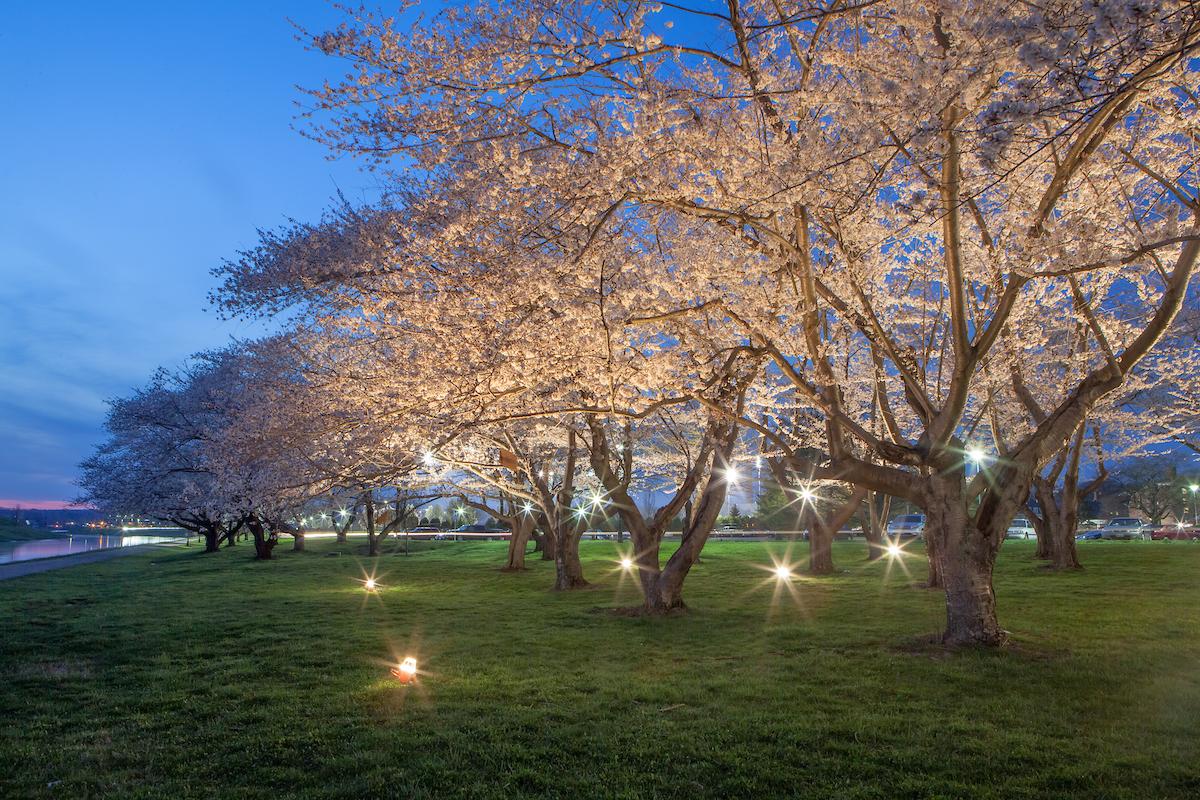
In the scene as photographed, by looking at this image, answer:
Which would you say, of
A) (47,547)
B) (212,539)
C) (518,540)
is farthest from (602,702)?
(47,547)

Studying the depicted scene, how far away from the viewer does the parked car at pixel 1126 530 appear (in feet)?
136

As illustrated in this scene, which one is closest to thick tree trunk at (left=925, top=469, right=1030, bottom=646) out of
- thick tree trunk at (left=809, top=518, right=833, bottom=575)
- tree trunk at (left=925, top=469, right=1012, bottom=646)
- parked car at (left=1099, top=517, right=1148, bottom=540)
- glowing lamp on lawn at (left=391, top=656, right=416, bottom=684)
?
tree trunk at (left=925, top=469, right=1012, bottom=646)

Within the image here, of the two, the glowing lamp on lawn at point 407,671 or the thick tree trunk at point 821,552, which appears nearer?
the glowing lamp on lawn at point 407,671

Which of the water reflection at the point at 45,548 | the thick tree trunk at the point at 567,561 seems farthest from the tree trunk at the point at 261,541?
the thick tree trunk at the point at 567,561

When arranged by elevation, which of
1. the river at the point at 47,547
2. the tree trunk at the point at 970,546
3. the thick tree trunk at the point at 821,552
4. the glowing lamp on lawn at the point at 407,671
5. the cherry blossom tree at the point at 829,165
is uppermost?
the cherry blossom tree at the point at 829,165

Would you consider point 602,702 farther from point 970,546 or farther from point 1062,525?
point 1062,525

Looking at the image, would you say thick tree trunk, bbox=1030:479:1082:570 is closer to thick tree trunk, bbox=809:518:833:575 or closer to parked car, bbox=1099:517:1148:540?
thick tree trunk, bbox=809:518:833:575

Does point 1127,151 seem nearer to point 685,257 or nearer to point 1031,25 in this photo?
point 685,257

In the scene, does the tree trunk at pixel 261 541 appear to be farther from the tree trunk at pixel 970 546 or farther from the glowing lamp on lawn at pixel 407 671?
the tree trunk at pixel 970 546

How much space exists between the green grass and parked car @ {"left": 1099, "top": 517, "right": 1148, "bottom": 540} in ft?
108

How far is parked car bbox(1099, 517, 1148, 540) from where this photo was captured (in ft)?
136

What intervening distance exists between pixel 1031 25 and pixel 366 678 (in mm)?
8647

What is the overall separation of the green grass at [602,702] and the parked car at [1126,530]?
32.8m

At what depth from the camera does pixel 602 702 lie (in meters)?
7.12
